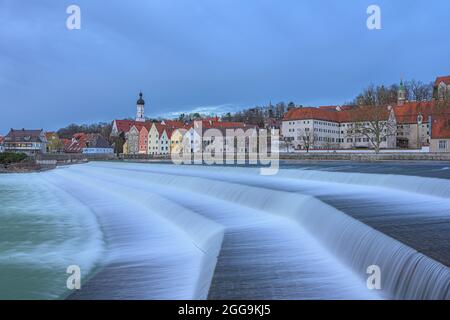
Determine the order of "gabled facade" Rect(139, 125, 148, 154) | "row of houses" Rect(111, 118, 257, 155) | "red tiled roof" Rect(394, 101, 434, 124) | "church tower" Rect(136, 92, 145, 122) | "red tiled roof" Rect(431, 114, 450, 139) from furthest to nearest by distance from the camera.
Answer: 1. "church tower" Rect(136, 92, 145, 122)
2. "gabled facade" Rect(139, 125, 148, 154)
3. "row of houses" Rect(111, 118, 257, 155)
4. "red tiled roof" Rect(394, 101, 434, 124)
5. "red tiled roof" Rect(431, 114, 450, 139)

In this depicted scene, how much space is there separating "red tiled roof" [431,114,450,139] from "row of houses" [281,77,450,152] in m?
6.26

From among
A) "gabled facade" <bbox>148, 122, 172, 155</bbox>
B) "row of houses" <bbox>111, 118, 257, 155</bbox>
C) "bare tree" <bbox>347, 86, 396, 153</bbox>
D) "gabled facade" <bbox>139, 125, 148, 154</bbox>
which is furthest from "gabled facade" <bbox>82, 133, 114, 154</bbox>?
"bare tree" <bbox>347, 86, 396, 153</bbox>

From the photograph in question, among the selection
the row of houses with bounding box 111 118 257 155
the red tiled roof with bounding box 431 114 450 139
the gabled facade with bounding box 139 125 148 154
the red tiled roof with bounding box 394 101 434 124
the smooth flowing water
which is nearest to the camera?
the smooth flowing water

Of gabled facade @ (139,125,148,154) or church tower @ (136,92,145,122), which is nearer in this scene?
gabled facade @ (139,125,148,154)

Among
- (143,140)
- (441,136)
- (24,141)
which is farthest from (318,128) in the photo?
(24,141)

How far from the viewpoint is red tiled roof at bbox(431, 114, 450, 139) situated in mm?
58291

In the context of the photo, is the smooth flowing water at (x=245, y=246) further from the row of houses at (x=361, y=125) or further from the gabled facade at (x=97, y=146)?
the gabled facade at (x=97, y=146)

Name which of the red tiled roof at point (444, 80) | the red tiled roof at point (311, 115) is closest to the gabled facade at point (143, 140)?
the red tiled roof at point (311, 115)

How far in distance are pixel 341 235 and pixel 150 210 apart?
1061cm

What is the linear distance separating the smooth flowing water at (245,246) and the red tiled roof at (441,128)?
44117 millimetres

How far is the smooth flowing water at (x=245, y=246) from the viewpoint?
7.36m

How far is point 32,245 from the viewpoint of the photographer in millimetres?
13492

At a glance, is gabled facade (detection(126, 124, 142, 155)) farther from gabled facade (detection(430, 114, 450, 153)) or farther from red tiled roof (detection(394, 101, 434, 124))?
gabled facade (detection(430, 114, 450, 153))
